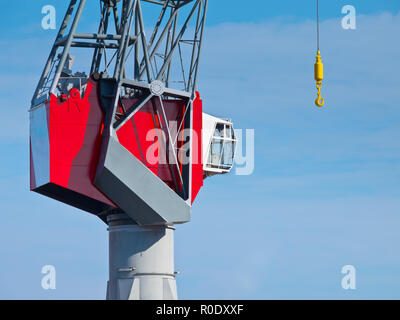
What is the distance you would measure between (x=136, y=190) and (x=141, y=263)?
6282mm

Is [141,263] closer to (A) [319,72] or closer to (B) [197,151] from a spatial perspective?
(B) [197,151]

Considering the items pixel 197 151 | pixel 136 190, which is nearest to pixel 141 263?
pixel 136 190

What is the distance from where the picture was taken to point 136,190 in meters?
75.9

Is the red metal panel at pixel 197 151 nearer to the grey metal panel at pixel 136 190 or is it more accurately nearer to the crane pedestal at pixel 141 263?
the grey metal panel at pixel 136 190

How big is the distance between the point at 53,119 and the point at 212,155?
13699 mm

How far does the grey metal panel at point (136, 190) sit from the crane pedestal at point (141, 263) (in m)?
1.82

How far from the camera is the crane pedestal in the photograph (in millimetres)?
79250

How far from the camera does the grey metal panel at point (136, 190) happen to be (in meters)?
75.5
